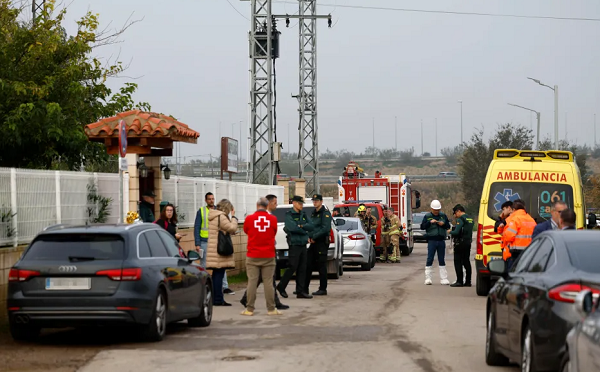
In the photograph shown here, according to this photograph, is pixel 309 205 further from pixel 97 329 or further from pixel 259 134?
pixel 97 329

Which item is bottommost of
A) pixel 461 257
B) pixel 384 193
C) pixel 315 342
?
pixel 315 342

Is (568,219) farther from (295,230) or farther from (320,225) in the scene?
(320,225)

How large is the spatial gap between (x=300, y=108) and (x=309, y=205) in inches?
745

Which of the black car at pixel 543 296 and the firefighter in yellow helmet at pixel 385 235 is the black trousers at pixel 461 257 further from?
the firefighter in yellow helmet at pixel 385 235

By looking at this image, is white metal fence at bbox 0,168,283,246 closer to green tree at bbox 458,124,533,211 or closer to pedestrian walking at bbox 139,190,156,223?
pedestrian walking at bbox 139,190,156,223

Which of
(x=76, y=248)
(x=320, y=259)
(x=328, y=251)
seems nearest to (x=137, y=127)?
(x=320, y=259)

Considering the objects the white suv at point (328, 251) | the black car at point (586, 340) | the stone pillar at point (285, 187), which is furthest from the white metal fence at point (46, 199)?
the stone pillar at point (285, 187)

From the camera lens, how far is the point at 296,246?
18.9m

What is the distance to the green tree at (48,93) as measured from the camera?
72.2 ft

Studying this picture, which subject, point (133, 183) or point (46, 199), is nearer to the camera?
point (46, 199)

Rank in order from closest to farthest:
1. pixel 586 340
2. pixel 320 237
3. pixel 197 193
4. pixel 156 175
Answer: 1. pixel 586 340
2. pixel 320 237
3. pixel 156 175
4. pixel 197 193

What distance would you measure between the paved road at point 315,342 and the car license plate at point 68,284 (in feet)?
2.25

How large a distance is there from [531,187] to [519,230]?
2973 mm

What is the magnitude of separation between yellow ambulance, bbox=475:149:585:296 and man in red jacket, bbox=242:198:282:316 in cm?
506
